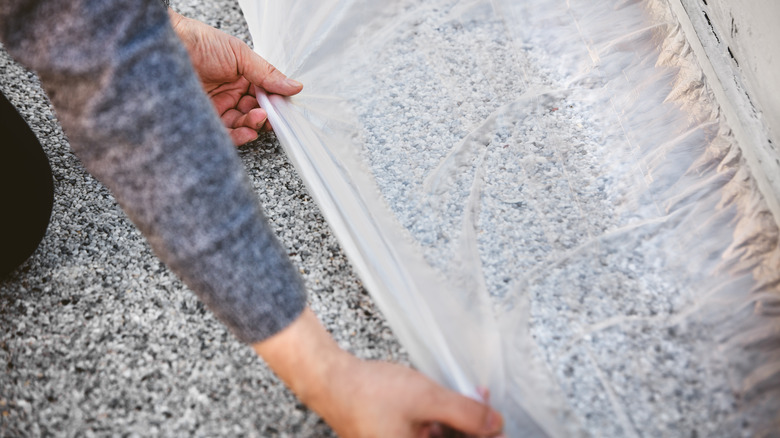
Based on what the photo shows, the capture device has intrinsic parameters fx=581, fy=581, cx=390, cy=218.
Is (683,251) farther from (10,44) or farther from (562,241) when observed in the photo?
(10,44)

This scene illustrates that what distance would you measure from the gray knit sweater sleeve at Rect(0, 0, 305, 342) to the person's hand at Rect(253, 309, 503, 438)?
0.14ft

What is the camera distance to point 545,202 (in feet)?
2.52

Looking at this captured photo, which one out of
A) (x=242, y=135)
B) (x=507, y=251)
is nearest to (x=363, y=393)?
(x=507, y=251)

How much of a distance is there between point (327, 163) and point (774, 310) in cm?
57

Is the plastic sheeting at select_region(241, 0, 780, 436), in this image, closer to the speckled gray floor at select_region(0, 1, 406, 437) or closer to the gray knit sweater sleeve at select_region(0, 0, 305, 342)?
the speckled gray floor at select_region(0, 1, 406, 437)

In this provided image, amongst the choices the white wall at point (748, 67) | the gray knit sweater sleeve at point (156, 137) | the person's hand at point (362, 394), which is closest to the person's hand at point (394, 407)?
the person's hand at point (362, 394)

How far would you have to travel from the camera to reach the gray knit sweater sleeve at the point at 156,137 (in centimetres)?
44

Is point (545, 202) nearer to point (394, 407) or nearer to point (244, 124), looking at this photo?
point (394, 407)

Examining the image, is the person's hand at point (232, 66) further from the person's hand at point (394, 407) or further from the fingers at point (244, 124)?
the person's hand at point (394, 407)

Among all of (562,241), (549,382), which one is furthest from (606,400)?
(562,241)

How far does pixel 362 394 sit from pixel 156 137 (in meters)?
0.29

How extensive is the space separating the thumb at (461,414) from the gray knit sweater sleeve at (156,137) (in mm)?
171

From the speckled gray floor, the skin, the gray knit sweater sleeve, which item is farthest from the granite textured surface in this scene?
the gray knit sweater sleeve

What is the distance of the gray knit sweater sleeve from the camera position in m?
0.44
